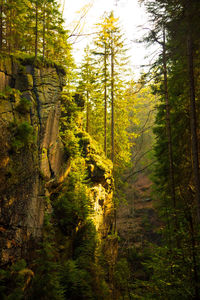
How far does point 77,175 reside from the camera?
479 inches

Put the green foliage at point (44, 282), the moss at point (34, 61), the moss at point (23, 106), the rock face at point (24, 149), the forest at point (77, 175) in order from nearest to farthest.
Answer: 1. the forest at point (77, 175)
2. the green foliage at point (44, 282)
3. the rock face at point (24, 149)
4. the moss at point (23, 106)
5. the moss at point (34, 61)

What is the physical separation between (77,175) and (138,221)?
19734 mm

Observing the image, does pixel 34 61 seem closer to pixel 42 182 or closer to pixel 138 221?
pixel 42 182

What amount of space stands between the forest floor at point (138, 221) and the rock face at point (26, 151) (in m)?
14.8

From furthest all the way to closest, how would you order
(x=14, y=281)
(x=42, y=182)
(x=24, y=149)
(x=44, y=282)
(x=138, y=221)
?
1. (x=138, y=221)
2. (x=42, y=182)
3. (x=24, y=149)
4. (x=44, y=282)
5. (x=14, y=281)

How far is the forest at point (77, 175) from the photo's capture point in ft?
16.8

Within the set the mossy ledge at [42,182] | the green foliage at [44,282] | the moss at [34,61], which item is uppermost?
the moss at [34,61]

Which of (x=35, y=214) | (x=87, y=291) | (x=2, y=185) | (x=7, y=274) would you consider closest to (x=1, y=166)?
(x=2, y=185)

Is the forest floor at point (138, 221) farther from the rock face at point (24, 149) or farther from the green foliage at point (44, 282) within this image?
the green foliage at point (44, 282)

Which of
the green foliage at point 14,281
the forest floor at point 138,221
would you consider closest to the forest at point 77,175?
the green foliage at point 14,281

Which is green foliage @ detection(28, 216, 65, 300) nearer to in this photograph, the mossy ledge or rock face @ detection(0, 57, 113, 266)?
the mossy ledge

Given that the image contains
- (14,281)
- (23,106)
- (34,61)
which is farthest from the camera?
(34,61)

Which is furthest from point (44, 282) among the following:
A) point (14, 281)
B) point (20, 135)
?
point (20, 135)

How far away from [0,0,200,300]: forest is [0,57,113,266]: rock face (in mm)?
36
